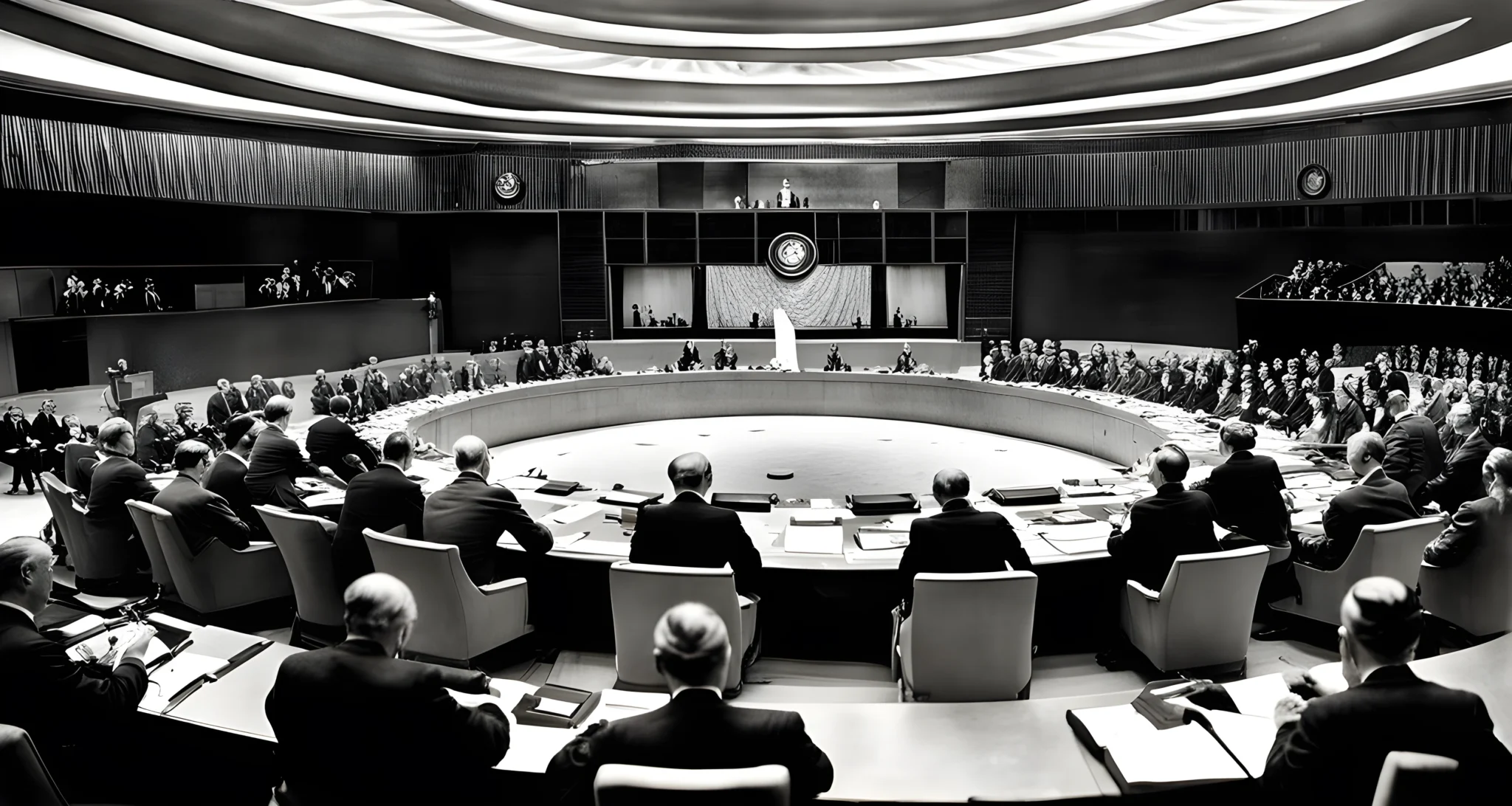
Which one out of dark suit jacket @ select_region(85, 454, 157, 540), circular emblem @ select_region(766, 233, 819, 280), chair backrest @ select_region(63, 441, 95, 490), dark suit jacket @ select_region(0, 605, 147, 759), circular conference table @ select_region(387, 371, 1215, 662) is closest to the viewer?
dark suit jacket @ select_region(0, 605, 147, 759)

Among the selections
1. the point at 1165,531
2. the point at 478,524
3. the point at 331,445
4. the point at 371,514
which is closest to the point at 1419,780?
the point at 1165,531

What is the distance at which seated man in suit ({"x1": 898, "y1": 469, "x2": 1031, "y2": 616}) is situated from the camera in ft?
11.4

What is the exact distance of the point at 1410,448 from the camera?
19.2 feet

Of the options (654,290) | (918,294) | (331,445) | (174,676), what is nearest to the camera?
(174,676)

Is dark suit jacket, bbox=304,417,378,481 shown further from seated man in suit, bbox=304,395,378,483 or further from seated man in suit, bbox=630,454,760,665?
seated man in suit, bbox=630,454,760,665

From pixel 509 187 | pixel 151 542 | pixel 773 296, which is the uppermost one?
pixel 509 187

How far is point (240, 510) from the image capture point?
4.88 m

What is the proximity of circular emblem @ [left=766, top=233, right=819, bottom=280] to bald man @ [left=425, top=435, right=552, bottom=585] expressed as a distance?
453 inches

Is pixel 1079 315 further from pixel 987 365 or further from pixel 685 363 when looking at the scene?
pixel 685 363

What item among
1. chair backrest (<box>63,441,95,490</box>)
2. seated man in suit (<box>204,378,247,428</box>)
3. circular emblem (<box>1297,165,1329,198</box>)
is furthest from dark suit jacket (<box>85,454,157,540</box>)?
circular emblem (<box>1297,165,1329,198</box>)

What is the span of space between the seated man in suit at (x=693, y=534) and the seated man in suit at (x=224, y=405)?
22.1 feet

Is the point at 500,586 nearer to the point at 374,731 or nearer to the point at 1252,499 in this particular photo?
the point at 374,731

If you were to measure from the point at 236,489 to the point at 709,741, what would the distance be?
157 inches

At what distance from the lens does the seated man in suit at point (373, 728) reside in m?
2.00
